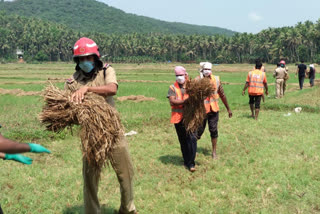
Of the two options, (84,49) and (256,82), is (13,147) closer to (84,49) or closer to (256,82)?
(84,49)

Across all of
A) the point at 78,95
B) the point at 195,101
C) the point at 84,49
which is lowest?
the point at 195,101

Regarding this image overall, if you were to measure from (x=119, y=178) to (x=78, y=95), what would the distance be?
44.2 inches

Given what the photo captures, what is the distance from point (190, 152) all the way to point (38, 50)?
360ft

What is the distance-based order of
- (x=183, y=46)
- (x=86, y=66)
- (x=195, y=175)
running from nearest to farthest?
(x=86, y=66)
(x=195, y=175)
(x=183, y=46)

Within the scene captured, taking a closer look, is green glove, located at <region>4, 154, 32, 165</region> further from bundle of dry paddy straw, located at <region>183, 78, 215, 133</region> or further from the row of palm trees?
the row of palm trees

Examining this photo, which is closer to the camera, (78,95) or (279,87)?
(78,95)

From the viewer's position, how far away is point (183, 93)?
556cm

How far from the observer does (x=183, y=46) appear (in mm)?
97875

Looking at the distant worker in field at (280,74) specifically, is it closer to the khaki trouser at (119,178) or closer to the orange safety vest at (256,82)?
the orange safety vest at (256,82)

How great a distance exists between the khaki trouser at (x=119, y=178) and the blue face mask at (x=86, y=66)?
0.87 meters

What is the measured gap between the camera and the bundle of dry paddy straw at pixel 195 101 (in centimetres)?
509

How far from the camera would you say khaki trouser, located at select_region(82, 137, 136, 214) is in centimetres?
365

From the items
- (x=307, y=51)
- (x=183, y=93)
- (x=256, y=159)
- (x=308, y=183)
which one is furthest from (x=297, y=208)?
(x=307, y=51)

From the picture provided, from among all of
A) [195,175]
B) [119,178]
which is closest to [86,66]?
[119,178]
